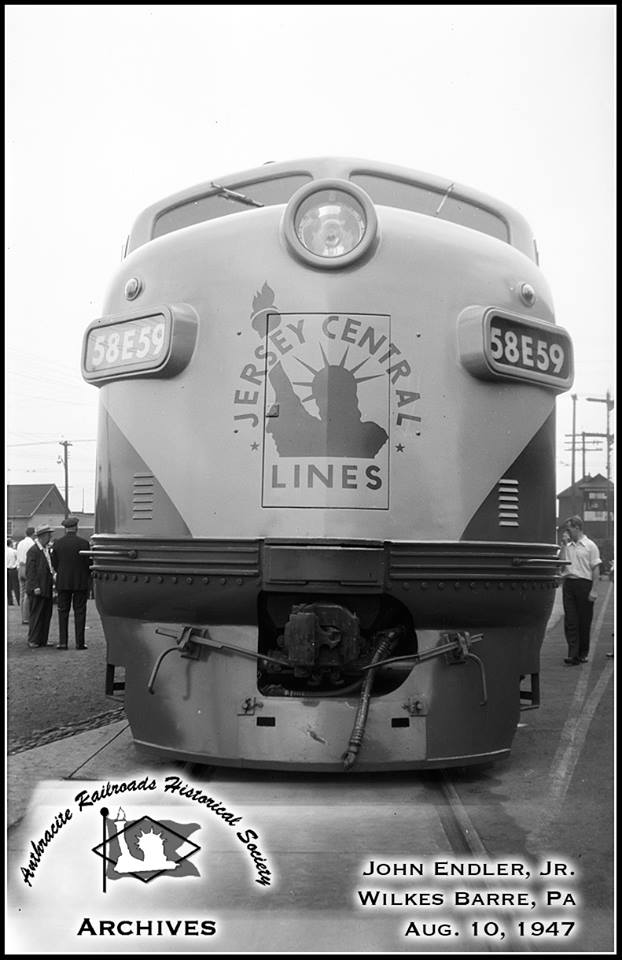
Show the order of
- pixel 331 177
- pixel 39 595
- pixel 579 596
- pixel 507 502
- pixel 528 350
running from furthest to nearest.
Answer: pixel 39 595, pixel 579 596, pixel 331 177, pixel 528 350, pixel 507 502

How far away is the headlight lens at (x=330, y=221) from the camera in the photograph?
388 cm

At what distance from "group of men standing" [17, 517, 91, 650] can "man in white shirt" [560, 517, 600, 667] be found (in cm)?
490

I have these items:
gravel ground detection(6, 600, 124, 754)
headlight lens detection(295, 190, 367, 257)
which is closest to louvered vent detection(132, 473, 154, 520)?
gravel ground detection(6, 600, 124, 754)

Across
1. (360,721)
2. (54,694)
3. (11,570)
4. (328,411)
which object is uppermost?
(328,411)

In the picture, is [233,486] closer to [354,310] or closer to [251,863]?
[354,310]

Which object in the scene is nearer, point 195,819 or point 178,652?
point 195,819

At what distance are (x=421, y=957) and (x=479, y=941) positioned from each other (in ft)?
0.59

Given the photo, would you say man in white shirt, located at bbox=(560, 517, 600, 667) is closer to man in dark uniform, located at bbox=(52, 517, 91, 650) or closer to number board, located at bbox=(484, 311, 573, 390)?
number board, located at bbox=(484, 311, 573, 390)

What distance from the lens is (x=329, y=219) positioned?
3885 mm

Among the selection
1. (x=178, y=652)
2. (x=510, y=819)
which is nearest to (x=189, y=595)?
(x=178, y=652)

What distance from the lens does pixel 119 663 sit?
168 inches

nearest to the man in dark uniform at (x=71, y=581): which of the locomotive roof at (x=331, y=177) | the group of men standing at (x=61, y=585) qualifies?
the group of men standing at (x=61, y=585)

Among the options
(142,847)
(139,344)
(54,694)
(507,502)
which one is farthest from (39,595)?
(142,847)

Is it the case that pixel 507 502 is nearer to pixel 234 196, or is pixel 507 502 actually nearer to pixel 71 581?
pixel 234 196
